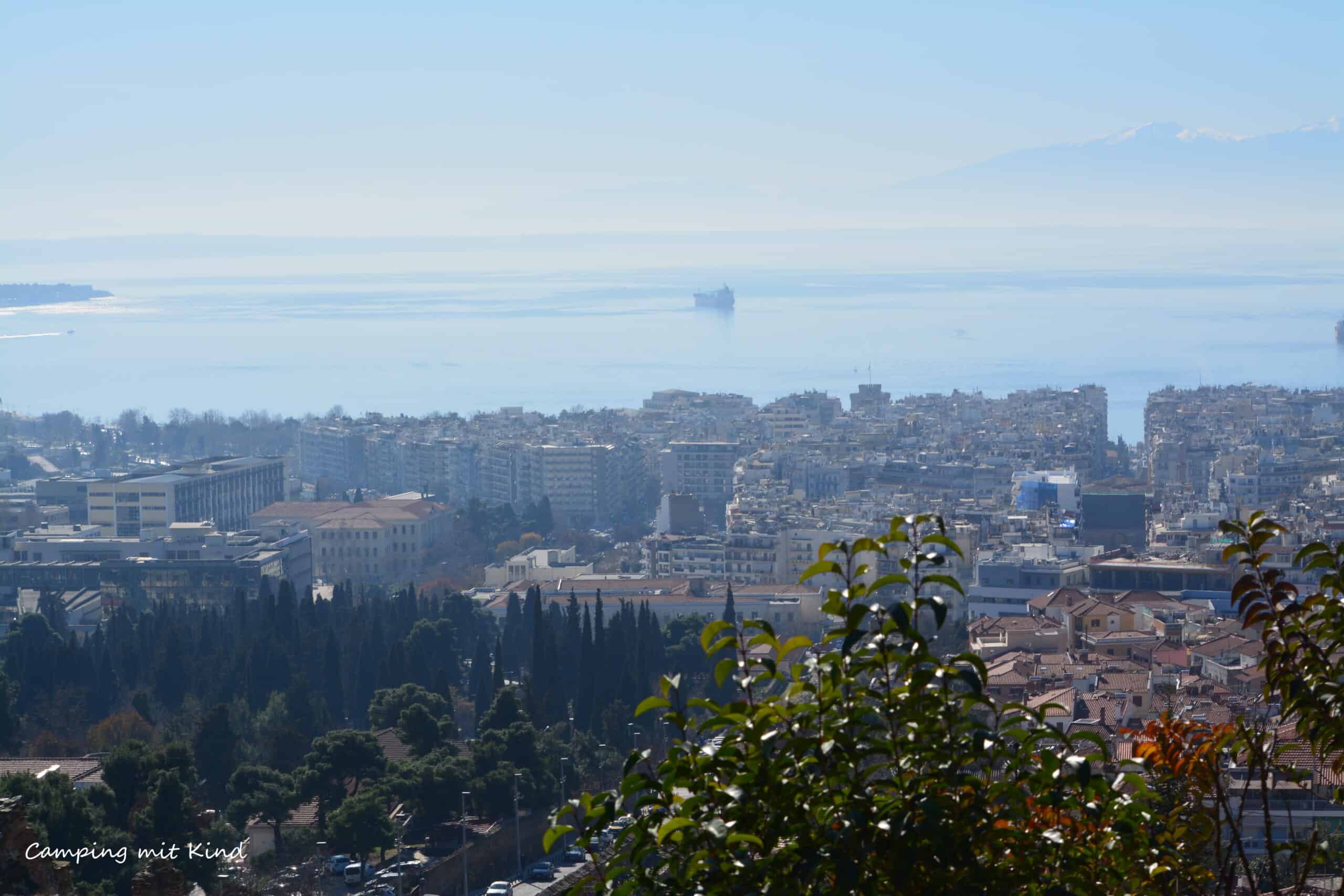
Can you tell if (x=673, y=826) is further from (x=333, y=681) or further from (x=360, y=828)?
(x=333, y=681)

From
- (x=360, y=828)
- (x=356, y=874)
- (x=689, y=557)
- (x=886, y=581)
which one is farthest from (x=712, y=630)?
(x=689, y=557)

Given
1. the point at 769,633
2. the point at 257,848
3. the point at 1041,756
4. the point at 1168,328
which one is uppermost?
the point at 1168,328

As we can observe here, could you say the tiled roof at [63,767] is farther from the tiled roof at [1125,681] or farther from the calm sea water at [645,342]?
the calm sea water at [645,342]

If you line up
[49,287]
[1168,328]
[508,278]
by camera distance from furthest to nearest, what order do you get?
[508,278]
[49,287]
[1168,328]

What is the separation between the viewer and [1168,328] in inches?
3674

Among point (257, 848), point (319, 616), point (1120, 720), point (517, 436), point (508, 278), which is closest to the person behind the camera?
point (257, 848)

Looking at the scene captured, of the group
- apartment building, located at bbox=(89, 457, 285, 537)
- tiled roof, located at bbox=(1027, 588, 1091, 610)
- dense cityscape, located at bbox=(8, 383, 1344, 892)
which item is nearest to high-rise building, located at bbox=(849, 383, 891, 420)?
dense cityscape, located at bbox=(8, 383, 1344, 892)

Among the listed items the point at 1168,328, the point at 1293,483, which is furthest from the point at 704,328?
the point at 1293,483

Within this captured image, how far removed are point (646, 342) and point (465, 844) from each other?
82158 millimetres

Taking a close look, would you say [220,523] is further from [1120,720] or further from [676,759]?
[676,759]

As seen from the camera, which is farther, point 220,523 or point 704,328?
point 704,328

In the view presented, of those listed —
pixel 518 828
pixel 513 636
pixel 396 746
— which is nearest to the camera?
pixel 518 828

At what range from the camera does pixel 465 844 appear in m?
9.44

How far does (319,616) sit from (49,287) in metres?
95.2
